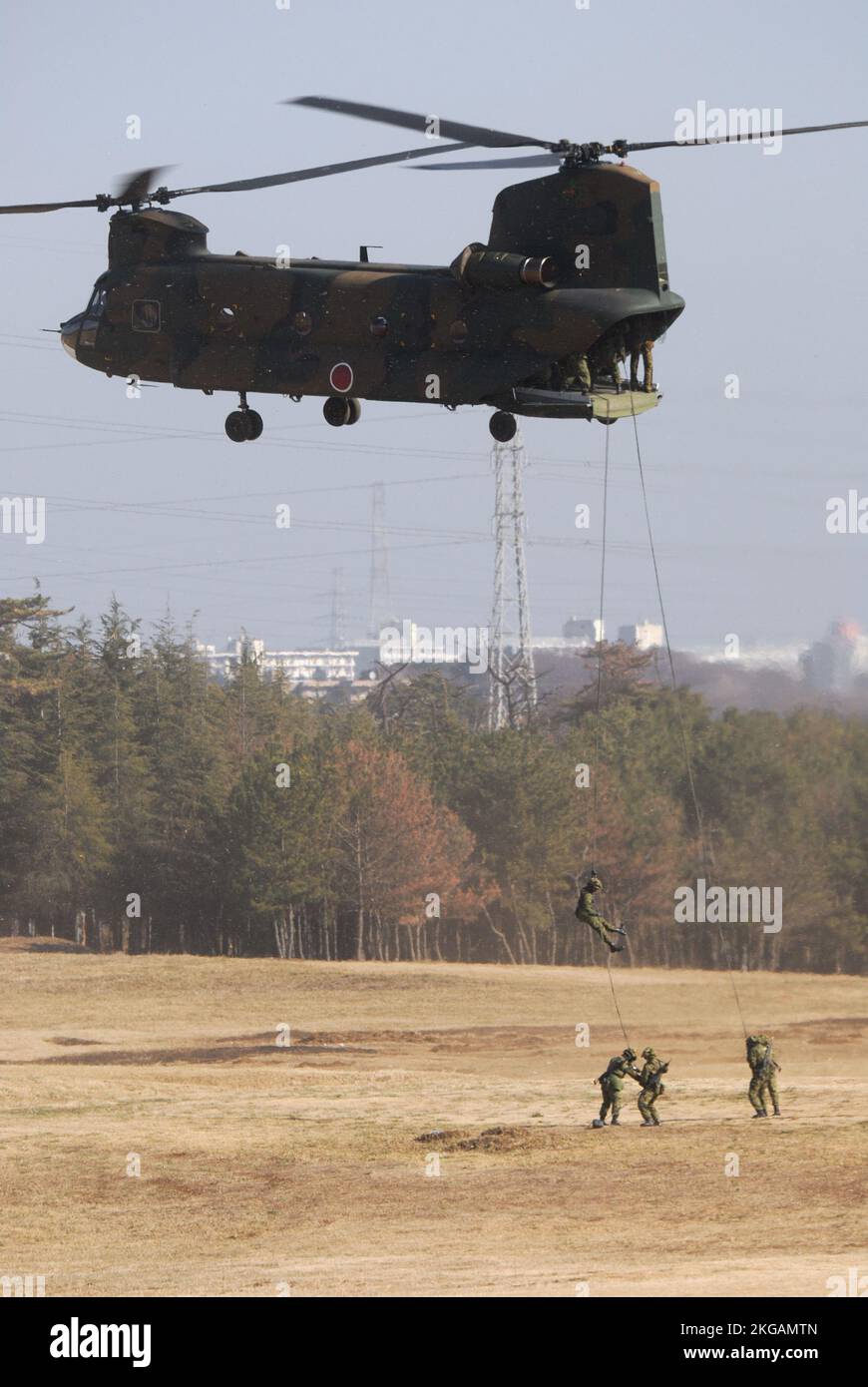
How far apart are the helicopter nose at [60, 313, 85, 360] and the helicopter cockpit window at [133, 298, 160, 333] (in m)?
1.02

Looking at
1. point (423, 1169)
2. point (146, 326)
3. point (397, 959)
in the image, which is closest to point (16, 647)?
point (397, 959)

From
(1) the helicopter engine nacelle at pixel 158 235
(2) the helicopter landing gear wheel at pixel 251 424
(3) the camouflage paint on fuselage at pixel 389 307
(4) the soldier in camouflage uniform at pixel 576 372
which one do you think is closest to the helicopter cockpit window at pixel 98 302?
(3) the camouflage paint on fuselage at pixel 389 307

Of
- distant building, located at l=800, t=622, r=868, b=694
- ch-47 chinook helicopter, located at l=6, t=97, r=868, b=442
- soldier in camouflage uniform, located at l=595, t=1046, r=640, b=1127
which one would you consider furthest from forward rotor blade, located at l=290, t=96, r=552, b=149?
distant building, located at l=800, t=622, r=868, b=694

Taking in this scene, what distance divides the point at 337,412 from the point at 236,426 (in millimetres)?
1566

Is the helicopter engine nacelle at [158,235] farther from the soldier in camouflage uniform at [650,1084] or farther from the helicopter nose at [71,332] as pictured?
the soldier in camouflage uniform at [650,1084]

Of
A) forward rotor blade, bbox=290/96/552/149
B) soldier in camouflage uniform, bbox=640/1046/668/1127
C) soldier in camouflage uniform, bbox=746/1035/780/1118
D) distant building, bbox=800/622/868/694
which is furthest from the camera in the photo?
distant building, bbox=800/622/868/694

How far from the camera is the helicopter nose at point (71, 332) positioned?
27438 millimetres

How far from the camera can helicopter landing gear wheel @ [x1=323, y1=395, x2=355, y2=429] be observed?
26203 millimetres

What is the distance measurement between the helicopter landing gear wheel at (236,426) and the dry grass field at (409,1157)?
464 inches

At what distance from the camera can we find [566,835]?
93.6m

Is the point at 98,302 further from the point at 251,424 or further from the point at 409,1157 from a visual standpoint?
the point at 409,1157

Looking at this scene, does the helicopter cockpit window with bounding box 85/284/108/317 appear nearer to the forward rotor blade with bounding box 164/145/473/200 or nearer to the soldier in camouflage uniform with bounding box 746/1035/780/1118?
the forward rotor blade with bounding box 164/145/473/200

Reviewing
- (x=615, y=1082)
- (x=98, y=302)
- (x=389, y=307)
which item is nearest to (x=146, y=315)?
(x=98, y=302)

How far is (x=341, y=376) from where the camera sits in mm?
25562
